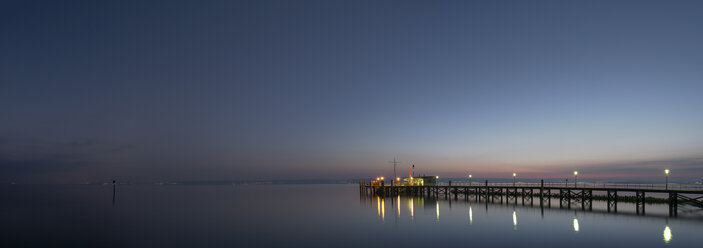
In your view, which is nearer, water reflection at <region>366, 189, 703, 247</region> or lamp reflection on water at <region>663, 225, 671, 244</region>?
lamp reflection on water at <region>663, 225, 671, 244</region>

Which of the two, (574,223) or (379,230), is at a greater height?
(574,223)

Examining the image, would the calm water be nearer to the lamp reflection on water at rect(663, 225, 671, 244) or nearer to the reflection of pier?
the lamp reflection on water at rect(663, 225, 671, 244)

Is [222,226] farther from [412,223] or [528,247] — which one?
[528,247]

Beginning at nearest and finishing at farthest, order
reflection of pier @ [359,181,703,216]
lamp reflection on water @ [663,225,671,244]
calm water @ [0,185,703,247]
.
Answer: lamp reflection on water @ [663,225,671,244]
calm water @ [0,185,703,247]
reflection of pier @ [359,181,703,216]

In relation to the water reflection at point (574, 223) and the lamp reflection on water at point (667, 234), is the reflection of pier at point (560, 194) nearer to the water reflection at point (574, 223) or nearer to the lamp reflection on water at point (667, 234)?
the water reflection at point (574, 223)

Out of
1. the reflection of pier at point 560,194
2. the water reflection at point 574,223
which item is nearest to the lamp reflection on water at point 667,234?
the water reflection at point 574,223

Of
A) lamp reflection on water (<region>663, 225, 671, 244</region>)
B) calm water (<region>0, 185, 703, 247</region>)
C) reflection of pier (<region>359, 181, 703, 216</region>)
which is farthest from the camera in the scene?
reflection of pier (<region>359, 181, 703, 216</region>)

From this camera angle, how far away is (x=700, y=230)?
34.8m

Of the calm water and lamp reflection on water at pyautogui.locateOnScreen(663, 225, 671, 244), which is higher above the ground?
lamp reflection on water at pyautogui.locateOnScreen(663, 225, 671, 244)

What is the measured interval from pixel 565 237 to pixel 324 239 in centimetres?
1951

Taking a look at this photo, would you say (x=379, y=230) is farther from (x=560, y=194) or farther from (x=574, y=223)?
(x=560, y=194)

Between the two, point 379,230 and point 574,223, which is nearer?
point 379,230

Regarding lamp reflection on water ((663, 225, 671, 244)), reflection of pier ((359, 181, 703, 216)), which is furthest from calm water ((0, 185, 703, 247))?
reflection of pier ((359, 181, 703, 216))

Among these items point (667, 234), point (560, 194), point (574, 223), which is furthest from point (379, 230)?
point (560, 194)
